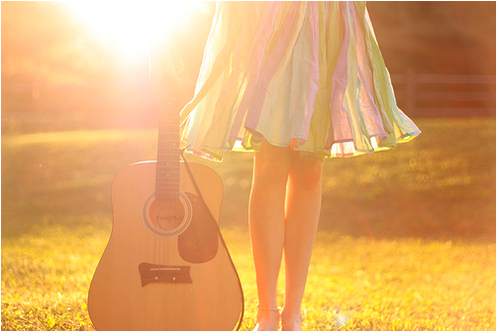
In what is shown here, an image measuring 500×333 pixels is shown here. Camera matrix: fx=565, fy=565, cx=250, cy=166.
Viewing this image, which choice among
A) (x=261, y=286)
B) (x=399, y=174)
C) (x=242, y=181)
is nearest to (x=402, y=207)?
(x=399, y=174)

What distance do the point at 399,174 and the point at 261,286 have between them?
4340 mm

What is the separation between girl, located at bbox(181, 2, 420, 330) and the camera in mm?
1635

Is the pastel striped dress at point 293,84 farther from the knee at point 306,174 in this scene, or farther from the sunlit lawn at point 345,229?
the sunlit lawn at point 345,229

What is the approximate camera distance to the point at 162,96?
5.70 feet

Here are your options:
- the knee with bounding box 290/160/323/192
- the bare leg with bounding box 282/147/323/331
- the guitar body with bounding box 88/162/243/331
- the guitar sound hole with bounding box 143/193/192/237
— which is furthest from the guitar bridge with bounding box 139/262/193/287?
the knee with bounding box 290/160/323/192

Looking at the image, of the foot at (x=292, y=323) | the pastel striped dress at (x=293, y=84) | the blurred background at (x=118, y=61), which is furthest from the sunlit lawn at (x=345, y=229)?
the blurred background at (x=118, y=61)

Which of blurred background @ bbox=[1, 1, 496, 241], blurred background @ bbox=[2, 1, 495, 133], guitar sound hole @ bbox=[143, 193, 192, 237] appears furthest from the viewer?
blurred background @ bbox=[2, 1, 495, 133]

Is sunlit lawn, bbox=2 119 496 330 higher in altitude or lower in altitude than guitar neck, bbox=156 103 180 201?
lower

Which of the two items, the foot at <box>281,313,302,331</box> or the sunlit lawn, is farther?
the sunlit lawn

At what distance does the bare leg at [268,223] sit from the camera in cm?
168

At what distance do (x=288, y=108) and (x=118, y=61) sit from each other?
7765 millimetres

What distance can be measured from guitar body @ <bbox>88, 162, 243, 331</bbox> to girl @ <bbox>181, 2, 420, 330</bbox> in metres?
0.12

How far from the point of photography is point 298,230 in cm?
173

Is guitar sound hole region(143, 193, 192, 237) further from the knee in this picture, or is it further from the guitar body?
the knee
